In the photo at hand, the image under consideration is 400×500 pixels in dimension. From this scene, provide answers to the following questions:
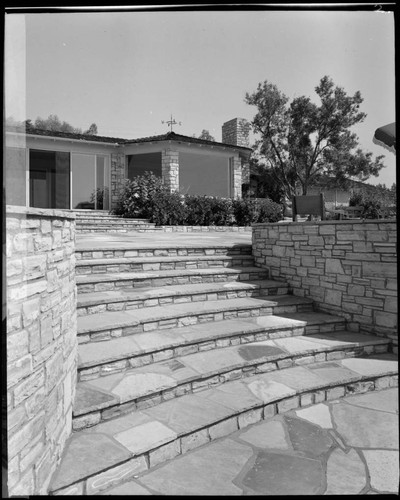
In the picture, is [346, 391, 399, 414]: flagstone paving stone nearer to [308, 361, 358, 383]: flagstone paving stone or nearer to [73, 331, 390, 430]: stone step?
[308, 361, 358, 383]: flagstone paving stone

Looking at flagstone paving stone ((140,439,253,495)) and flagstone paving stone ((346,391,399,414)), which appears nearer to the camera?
flagstone paving stone ((140,439,253,495))

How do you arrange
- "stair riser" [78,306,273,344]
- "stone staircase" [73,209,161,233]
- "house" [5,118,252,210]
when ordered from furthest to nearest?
"house" [5,118,252,210]
"stone staircase" [73,209,161,233]
"stair riser" [78,306,273,344]

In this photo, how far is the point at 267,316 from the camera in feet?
13.2

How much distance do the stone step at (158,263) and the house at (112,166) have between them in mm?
7551

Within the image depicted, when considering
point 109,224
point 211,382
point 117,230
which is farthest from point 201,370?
point 109,224

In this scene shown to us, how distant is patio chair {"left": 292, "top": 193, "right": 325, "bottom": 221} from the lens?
522 cm

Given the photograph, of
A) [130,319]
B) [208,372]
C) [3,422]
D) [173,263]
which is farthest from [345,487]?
[173,263]

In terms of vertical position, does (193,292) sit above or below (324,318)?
above

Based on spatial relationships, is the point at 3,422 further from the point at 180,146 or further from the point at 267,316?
the point at 180,146

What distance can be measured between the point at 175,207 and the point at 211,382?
873 cm

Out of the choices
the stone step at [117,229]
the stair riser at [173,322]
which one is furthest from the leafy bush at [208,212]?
the stair riser at [173,322]

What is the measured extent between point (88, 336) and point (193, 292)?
1437 millimetres

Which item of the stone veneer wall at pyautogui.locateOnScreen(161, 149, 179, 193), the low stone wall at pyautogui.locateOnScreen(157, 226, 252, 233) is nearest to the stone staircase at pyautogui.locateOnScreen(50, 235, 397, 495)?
the low stone wall at pyautogui.locateOnScreen(157, 226, 252, 233)

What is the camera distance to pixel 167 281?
4.34 metres
